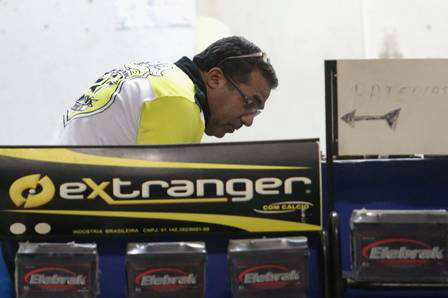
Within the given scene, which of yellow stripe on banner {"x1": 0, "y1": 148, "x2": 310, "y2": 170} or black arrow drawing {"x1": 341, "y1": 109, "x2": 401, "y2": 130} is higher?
black arrow drawing {"x1": 341, "y1": 109, "x2": 401, "y2": 130}

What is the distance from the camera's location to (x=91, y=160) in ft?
2.92

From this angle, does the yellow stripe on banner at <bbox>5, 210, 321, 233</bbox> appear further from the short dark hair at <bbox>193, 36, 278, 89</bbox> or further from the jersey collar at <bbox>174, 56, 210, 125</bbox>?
the short dark hair at <bbox>193, 36, 278, 89</bbox>

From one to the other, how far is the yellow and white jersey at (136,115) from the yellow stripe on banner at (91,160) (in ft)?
1.55

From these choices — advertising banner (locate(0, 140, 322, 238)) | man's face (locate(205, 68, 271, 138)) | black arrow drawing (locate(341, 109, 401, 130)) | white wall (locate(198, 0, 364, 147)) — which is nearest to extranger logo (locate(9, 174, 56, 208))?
advertising banner (locate(0, 140, 322, 238))

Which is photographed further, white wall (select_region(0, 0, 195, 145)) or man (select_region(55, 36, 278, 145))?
white wall (select_region(0, 0, 195, 145))

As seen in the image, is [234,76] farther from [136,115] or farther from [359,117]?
[359,117]

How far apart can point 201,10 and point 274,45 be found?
40 cm

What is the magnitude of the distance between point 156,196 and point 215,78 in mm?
898

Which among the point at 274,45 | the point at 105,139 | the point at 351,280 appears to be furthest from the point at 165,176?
the point at 274,45

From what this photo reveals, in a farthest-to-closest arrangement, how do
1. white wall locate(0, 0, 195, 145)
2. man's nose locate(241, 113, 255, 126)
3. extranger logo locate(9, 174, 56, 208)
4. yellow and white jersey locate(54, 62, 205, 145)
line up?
1. white wall locate(0, 0, 195, 145)
2. man's nose locate(241, 113, 255, 126)
3. yellow and white jersey locate(54, 62, 205, 145)
4. extranger logo locate(9, 174, 56, 208)

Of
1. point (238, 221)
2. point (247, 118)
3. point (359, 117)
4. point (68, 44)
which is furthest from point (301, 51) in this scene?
point (238, 221)

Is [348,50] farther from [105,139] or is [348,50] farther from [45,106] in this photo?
[105,139]

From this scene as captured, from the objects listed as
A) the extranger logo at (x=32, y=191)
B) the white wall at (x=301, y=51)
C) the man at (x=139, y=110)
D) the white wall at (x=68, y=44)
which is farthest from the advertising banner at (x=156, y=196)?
the white wall at (x=301, y=51)

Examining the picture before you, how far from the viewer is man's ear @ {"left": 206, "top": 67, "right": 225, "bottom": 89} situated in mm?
1736
